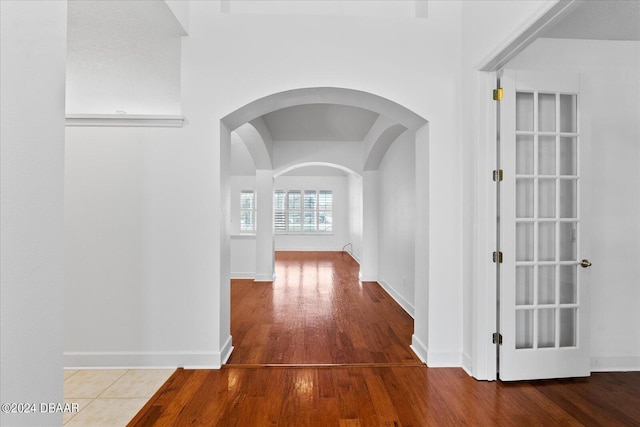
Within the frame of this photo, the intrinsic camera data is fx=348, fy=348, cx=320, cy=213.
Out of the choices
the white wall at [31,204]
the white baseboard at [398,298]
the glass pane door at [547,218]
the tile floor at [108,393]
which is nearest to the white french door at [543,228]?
the glass pane door at [547,218]

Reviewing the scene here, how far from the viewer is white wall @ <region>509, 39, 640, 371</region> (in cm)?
292

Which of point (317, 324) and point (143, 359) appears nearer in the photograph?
point (143, 359)

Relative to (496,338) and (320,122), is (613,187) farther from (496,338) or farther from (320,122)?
(320,122)

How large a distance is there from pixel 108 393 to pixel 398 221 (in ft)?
13.3

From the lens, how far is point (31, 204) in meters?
1.22

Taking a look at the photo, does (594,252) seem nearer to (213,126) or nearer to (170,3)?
(213,126)

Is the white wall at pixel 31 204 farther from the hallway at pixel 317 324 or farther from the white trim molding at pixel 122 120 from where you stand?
the hallway at pixel 317 324

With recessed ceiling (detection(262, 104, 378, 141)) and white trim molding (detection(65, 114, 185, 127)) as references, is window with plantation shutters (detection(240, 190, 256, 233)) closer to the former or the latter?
recessed ceiling (detection(262, 104, 378, 141))

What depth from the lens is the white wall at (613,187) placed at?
292 cm

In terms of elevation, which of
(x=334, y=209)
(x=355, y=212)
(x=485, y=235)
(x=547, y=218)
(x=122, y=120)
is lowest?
(x=485, y=235)

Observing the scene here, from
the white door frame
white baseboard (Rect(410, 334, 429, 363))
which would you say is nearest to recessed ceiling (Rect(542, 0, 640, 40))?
the white door frame

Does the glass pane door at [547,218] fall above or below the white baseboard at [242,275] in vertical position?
above

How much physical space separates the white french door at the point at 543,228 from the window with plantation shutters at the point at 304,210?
32.4ft

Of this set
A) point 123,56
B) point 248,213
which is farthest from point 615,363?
point 248,213
